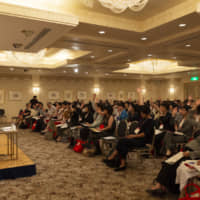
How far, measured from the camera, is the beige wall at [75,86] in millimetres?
15047

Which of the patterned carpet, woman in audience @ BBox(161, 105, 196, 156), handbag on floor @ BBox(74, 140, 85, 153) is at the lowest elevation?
the patterned carpet

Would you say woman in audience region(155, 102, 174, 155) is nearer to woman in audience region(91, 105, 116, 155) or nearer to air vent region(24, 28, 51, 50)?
woman in audience region(91, 105, 116, 155)

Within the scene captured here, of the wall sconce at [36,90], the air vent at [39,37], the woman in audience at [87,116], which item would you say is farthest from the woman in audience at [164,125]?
the wall sconce at [36,90]

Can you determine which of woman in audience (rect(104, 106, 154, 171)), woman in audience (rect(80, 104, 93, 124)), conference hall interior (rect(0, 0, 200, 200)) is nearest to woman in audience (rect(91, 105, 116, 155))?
conference hall interior (rect(0, 0, 200, 200))

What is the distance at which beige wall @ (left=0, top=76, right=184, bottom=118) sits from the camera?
15047 millimetres

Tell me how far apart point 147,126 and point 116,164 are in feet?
3.62

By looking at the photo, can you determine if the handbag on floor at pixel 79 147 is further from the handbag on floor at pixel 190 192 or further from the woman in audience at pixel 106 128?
the handbag on floor at pixel 190 192

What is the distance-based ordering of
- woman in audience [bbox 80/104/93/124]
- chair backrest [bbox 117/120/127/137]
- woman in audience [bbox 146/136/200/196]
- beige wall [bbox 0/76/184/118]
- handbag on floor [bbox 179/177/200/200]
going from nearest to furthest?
handbag on floor [bbox 179/177/200/200], woman in audience [bbox 146/136/200/196], chair backrest [bbox 117/120/127/137], woman in audience [bbox 80/104/93/124], beige wall [bbox 0/76/184/118]

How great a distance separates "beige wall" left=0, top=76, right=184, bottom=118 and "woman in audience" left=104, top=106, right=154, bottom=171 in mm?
11956

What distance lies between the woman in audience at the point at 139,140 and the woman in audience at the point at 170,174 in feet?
4.07

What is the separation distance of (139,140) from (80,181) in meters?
1.55

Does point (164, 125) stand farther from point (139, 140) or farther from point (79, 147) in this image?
point (79, 147)

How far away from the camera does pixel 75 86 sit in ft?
56.0

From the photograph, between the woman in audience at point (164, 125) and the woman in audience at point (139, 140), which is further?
Result: the woman in audience at point (164, 125)
